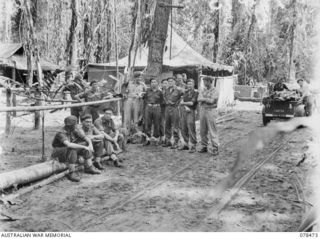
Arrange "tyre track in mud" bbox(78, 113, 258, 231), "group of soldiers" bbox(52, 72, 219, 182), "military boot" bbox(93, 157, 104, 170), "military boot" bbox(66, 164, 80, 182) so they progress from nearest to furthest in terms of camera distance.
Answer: "tyre track in mud" bbox(78, 113, 258, 231)
"military boot" bbox(66, 164, 80, 182)
"military boot" bbox(93, 157, 104, 170)
"group of soldiers" bbox(52, 72, 219, 182)

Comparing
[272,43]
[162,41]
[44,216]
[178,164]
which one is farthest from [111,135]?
[272,43]

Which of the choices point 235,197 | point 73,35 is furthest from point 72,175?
point 73,35

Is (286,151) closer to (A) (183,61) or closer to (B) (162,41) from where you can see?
(B) (162,41)

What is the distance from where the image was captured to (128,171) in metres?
6.49

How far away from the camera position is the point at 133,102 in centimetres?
891

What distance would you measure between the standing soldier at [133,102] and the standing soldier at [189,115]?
41.1 inches

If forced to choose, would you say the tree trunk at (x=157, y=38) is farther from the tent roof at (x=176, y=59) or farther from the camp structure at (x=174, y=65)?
the tent roof at (x=176, y=59)

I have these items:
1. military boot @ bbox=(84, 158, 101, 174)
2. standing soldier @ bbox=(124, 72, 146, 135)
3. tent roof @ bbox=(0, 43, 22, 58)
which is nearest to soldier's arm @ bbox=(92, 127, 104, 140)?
military boot @ bbox=(84, 158, 101, 174)

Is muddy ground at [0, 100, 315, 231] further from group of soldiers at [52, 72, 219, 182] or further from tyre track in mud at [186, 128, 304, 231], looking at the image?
group of soldiers at [52, 72, 219, 182]

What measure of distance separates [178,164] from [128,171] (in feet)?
3.49

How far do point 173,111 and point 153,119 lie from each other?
512 millimetres

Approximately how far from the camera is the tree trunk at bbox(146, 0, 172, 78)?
9453 millimetres

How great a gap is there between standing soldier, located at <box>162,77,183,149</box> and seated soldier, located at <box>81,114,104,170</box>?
2483 millimetres

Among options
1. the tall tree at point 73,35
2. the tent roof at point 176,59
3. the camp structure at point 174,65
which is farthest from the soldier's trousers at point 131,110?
the tent roof at point 176,59
